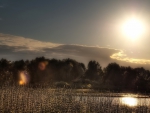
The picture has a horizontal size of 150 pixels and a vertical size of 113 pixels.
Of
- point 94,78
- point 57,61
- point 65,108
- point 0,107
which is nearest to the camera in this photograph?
point 0,107

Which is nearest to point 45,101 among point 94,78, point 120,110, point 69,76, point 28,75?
point 120,110

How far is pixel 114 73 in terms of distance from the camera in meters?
111

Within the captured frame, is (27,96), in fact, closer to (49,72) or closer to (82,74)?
(49,72)

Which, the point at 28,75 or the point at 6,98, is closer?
the point at 6,98

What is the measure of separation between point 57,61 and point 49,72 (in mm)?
17101

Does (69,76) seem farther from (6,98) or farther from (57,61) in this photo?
(6,98)

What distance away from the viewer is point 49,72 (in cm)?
9956

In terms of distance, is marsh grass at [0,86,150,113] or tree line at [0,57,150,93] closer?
marsh grass at [0,86,150,113]

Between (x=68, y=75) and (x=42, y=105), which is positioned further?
(x=68, y=75)

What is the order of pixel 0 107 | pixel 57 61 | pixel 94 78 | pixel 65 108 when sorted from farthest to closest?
pixel 94 78
pixel 57 61
pixel 65 108
pixel 0 107

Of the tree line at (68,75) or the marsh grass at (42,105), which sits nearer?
the marsh grass at (42,105)

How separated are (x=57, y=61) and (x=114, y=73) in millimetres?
22262

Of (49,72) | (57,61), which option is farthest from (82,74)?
(49,72)

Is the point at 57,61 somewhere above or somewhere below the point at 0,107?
above
